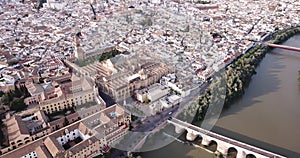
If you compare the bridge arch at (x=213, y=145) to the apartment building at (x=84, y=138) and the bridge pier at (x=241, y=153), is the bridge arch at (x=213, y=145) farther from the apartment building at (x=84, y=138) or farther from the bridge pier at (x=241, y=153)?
the apartment building at (x=84, y=138)

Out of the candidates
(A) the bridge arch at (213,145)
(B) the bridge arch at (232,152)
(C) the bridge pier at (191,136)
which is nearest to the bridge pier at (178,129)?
(C) the bridge pier at (191,136)

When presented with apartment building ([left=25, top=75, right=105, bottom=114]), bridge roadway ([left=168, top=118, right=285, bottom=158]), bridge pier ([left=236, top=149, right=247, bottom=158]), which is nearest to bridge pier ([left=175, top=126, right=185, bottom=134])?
bridge roadway ([left=168, top=118, right=285, bottom=158])

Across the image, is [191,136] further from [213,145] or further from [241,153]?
[241,153]

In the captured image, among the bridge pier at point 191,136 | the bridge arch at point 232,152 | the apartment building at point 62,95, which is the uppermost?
the apartment building at point 62,95

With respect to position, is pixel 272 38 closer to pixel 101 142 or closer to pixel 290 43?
pixel 290 43

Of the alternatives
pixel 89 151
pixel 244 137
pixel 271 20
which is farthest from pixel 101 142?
pixel 271 20

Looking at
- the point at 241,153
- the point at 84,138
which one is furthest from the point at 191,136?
the point at 84,138
